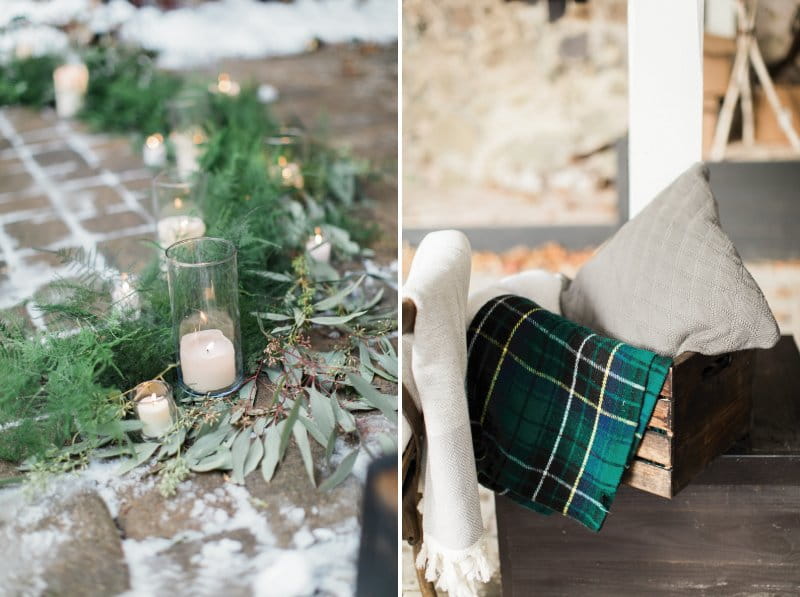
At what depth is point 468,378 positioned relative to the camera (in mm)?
1301

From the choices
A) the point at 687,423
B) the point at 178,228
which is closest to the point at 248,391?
the point at 178,228

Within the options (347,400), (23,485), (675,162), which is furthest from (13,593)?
(675,162)

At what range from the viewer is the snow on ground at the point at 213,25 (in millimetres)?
2713

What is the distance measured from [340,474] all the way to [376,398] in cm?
14

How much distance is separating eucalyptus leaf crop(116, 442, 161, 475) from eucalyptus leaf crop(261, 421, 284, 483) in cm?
12

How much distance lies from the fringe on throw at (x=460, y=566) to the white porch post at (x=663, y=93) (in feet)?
2.81

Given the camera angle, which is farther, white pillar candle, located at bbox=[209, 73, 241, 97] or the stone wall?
the stone wall

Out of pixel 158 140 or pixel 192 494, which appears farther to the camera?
pixel 158 140

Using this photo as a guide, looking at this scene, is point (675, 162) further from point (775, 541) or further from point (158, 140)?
point (158, 140)

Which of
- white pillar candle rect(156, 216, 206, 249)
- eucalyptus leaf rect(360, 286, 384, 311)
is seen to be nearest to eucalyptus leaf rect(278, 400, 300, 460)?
eucalyptus leaf rect(360, 286, 384, 311)

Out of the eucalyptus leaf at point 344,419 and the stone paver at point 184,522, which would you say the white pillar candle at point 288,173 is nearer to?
the stone paver at point 184,522

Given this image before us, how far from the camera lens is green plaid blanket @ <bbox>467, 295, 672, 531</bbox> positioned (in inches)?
45.6

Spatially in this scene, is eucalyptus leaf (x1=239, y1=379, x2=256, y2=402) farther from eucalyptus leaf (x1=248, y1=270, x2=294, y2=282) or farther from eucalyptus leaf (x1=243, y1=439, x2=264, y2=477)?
eucalyptus leaf (x1=248, y1=270, x2=294, y2=282)

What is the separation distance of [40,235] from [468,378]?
2.84 feet
